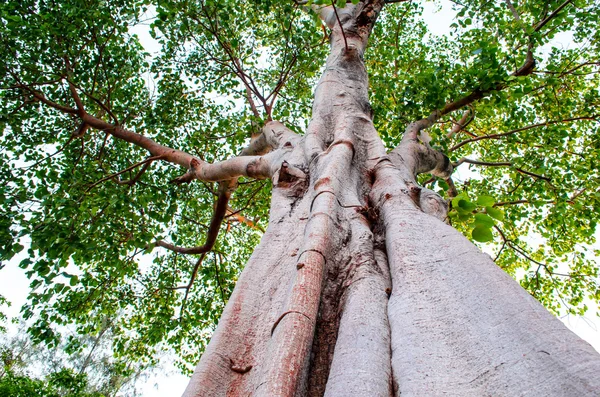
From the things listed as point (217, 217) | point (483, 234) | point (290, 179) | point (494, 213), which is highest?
point (217, 217)

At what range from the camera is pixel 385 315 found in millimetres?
1371

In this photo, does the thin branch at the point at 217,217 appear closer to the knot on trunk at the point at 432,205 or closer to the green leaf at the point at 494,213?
the knot on trunk at the point at 432,205

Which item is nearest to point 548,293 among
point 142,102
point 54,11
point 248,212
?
point 248,212

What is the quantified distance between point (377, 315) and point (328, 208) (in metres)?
0.63

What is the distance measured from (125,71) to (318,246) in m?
5.24

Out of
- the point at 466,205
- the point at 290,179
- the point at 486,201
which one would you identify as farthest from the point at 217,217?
the point at 486,201

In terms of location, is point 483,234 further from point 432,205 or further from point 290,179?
point 290,179

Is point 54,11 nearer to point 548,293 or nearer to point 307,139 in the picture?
point 307,139

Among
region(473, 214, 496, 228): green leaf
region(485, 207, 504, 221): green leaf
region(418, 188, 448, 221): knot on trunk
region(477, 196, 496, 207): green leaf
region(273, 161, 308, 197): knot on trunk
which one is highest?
region(273, 161, 308, 197): knot on trunk

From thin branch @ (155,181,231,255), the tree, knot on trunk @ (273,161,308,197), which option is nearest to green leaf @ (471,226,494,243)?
the tree

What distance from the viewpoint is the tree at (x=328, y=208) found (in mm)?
1087

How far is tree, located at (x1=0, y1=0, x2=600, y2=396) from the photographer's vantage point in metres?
1.09

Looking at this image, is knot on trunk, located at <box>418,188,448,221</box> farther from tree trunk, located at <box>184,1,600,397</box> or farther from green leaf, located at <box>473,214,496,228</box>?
green leaf, located at <box>473,214,496,228</box>

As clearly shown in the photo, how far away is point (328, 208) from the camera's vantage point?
1.84 meters
